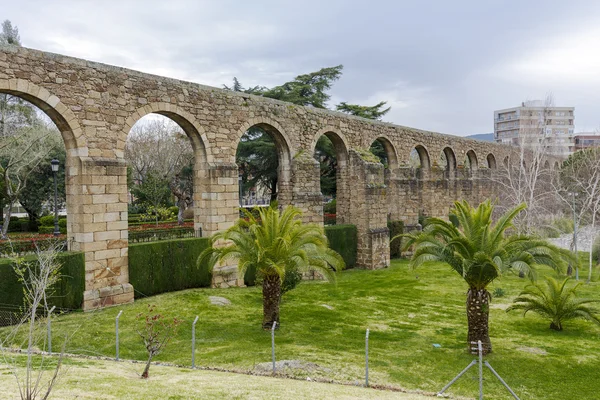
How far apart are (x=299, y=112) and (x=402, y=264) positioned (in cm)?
854

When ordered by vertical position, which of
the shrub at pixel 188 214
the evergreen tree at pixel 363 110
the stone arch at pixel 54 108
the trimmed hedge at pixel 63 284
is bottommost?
the trimmed hedge at pixel 63 284

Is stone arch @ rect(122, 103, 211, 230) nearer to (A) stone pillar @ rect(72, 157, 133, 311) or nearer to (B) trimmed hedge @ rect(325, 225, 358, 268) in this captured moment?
(A) stone pillar @ rect(72, 157, 133, 311)

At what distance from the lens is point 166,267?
13.2m

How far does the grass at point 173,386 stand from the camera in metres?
5.45

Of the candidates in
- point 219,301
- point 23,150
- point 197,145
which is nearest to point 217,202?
point 197,145

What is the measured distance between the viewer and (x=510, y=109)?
82.6m

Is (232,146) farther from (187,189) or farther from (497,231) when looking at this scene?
(187,189)

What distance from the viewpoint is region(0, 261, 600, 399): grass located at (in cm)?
788

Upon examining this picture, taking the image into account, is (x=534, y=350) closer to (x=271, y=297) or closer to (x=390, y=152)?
(x=271, y=297)

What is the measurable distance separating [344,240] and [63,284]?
436 inches

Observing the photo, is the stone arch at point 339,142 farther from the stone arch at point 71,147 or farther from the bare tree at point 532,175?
the stone arch at point 71,147

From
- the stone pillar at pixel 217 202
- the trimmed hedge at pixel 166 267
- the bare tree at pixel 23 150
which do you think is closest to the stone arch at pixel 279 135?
the stone pillar at pixel 217 202

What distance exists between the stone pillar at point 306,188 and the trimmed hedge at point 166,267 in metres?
4.15

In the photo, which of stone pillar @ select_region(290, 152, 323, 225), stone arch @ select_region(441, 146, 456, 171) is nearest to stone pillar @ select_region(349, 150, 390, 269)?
stone pillar @ select_region(290, 152, 323, 225)
